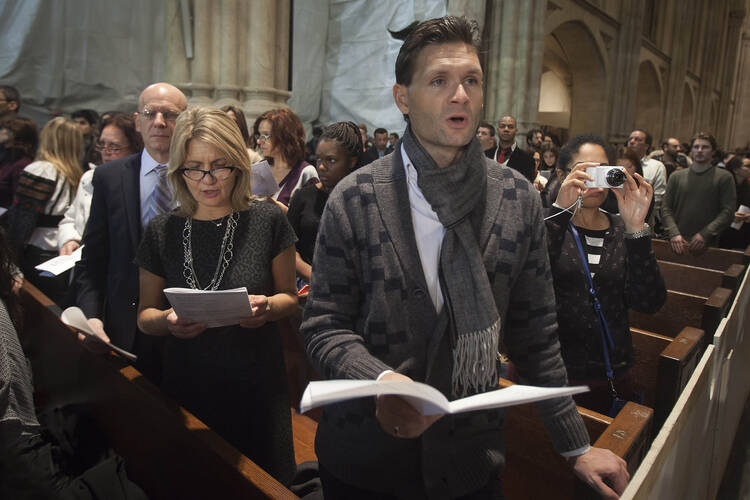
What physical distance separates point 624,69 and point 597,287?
584 inches

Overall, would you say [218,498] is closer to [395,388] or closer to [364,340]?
[364,340]

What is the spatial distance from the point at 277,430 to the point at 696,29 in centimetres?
2549

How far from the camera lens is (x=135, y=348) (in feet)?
7.07

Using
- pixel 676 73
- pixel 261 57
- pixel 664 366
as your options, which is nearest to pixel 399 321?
pixel 664 366

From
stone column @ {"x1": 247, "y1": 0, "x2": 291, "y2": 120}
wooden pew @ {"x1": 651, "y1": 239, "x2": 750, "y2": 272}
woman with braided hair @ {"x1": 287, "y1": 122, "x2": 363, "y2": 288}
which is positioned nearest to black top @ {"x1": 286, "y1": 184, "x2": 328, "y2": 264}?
woman with braided hair @ {"x1": 287, "y1": 122, "x2": 363, "y2": 288}

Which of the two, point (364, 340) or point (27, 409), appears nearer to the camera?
point (364, 340)

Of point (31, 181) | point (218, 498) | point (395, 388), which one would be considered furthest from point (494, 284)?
point (31, 181)

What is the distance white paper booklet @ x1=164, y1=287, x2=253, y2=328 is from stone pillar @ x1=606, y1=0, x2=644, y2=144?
49.5 ft

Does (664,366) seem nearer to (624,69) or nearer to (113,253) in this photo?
(113,253)

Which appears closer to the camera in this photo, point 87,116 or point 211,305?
point 211,305

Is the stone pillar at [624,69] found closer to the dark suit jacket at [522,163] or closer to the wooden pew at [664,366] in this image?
the dark suit jacket at [522,163]

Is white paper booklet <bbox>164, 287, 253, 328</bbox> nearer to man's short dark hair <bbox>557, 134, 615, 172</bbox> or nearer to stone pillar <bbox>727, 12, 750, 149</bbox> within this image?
man's short dark hair <bbox>557, 134, 615, 172</bbox>

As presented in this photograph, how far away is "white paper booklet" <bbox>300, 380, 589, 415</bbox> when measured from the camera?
0.84 m

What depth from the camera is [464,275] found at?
3.84 feet
